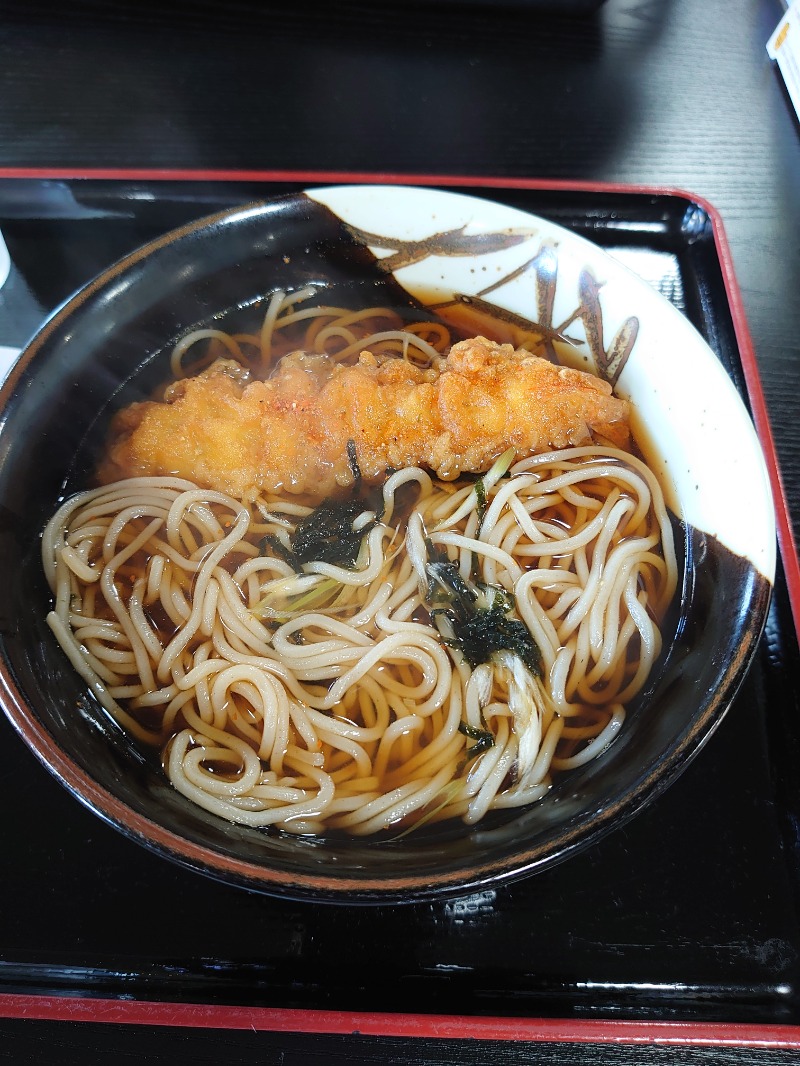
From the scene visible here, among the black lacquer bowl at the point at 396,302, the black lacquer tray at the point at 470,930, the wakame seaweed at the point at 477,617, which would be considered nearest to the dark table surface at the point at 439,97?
the black lacquer bowl at the point at 396,302

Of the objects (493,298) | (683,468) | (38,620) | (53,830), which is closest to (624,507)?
(683,468)

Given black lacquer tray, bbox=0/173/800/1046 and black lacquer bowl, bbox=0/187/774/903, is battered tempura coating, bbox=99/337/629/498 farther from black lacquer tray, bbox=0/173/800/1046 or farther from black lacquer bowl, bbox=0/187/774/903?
black lacquer tray, bbox=0/173/800/1046

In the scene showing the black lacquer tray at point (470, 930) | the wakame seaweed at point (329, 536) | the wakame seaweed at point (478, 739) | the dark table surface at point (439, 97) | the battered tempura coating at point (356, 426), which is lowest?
the black lacquer tray at point (470, 930)

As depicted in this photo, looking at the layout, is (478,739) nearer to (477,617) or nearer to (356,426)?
(477,617)

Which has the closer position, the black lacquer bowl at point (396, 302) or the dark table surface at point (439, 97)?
the black lacquer bowl at point (396, 302)

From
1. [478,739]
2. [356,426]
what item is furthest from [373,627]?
[356,426]

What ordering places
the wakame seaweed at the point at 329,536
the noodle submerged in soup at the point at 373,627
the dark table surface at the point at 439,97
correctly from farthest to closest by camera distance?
the dark table surface at the point at 439,97
the wakame seaweed at the point at 329,536
the noodle submerged in soup at the point at 373,627

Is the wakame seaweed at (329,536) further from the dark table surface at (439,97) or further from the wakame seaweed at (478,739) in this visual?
the dark table surface at (439,97)
